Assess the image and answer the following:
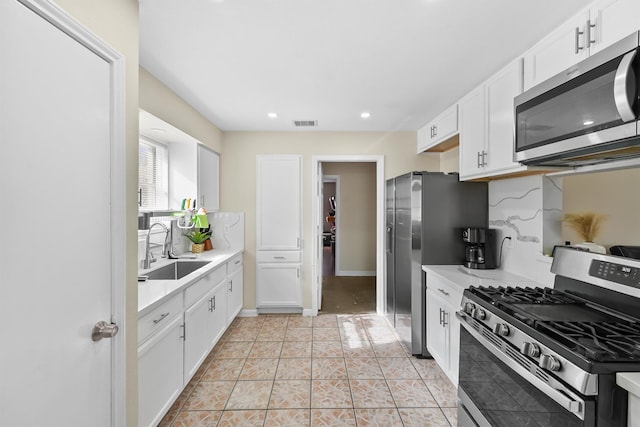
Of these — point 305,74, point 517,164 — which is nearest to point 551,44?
point 517,164

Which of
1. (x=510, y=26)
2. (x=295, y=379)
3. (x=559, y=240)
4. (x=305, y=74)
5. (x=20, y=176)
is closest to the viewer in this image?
(x=20, y=176)

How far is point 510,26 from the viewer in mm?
1664

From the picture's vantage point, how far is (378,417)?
2018 millimetres

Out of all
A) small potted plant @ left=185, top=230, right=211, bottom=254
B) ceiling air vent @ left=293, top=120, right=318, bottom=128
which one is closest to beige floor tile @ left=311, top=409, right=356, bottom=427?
small potted plant @ left=185, top=230, right=211, bottom=254

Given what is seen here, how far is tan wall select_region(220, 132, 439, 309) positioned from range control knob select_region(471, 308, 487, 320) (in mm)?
2418

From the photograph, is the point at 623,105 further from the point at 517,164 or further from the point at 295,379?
the point at 295,379

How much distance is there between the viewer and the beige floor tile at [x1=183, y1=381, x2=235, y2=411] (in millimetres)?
2139

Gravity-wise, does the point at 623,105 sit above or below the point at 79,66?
below

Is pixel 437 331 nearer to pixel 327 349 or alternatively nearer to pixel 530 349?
pixel 327 349

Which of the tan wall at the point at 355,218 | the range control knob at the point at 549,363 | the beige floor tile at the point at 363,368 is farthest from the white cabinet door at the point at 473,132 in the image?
the tan wall at the point at 355,218

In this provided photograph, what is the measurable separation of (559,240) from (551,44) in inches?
49.9

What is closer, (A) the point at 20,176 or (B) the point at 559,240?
(A) the point at 20,176

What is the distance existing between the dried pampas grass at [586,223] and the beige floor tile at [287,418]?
84.9 inches

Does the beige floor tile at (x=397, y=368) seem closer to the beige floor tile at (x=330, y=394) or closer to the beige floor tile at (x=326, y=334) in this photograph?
the beige floor tile at (x=330, y=394)
